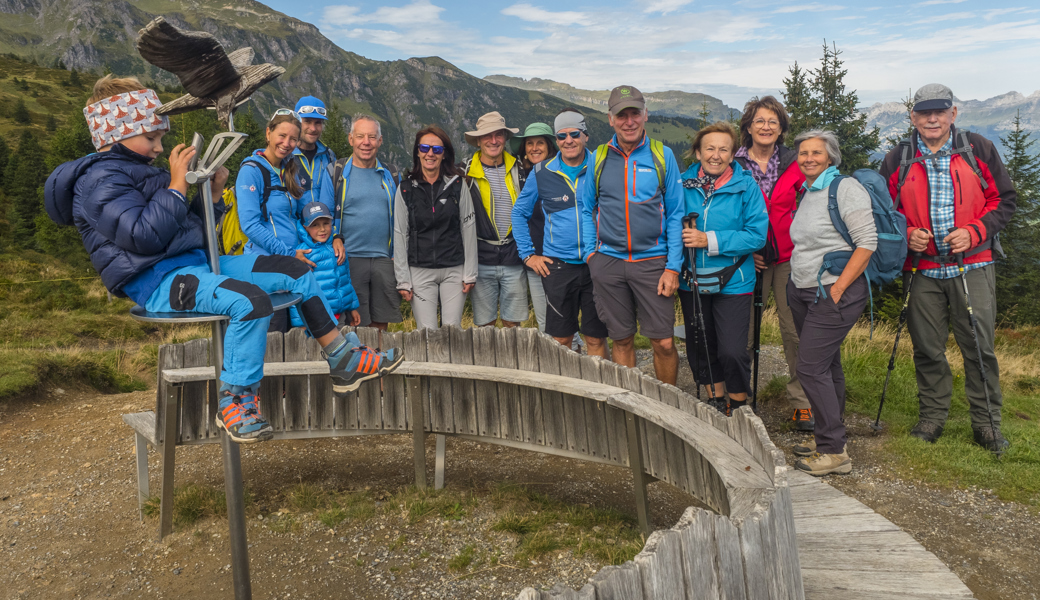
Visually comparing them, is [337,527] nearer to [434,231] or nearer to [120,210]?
[434,231]

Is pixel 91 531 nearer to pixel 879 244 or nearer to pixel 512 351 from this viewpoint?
pixel 512 351

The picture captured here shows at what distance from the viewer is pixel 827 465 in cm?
522

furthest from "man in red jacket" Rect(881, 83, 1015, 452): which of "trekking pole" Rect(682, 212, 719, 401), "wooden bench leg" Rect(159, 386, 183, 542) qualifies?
"wooden bench leg" Rect(159, 386, 183, 542)

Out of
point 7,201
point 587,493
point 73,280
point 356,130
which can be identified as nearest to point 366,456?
point 587,493

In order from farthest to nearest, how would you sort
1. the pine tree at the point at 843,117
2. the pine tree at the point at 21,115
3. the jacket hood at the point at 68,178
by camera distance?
1. the pine tree at the point at 21,115
2. the pine tree at the point at 843,117
3. the jacket hood at the point at 68,178

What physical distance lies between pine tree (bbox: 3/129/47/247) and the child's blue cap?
1735 inches

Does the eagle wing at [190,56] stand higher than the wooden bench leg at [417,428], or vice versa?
the eagle wing at [190,56]

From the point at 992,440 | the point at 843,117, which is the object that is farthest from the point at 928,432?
the point at 843,117

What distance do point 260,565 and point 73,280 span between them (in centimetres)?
2187

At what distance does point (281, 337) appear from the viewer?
530 cm

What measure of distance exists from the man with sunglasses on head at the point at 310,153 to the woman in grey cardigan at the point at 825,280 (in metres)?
3.95

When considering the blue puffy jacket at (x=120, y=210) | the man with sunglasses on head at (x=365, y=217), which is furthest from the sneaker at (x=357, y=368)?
the man with sunglasses on head at (x=365, y=217)

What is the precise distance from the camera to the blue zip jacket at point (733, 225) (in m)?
5.30

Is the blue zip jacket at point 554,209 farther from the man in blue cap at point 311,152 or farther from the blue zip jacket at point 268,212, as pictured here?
the blue zip jacket at point 268,212
